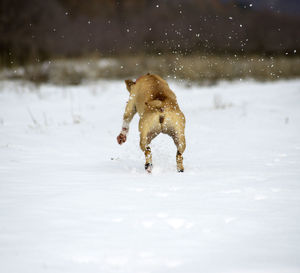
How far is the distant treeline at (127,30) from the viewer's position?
18.5 metres

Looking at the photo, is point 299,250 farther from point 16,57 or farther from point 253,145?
point 16,57

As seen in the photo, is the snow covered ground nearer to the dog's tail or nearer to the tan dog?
Result: the tan dog

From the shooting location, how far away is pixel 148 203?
11.4 ft

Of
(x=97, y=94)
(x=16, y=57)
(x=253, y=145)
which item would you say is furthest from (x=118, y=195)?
(x=16, y=57)

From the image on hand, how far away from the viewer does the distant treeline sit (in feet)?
60.7

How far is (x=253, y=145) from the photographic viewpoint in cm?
683

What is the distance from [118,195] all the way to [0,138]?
3960mm

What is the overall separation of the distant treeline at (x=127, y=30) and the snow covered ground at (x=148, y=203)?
11991 millimetres

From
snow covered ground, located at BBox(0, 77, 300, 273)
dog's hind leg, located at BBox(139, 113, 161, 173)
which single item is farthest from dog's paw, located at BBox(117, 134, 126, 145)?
dog's hind leg, located at BBox(139, 113, 161, 173)

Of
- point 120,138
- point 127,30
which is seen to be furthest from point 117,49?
point 120,138

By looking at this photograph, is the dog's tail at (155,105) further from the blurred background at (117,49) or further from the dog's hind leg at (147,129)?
the blurred background at (117,49)

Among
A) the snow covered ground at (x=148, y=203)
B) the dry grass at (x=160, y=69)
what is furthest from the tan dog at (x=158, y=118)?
the dry grass at (x=160, y=69)

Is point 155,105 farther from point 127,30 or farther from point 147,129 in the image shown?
point 127,30

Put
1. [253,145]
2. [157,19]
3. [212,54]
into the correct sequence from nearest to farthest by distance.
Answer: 1. [253,145]
2. [212,54]
3. [157,19]
